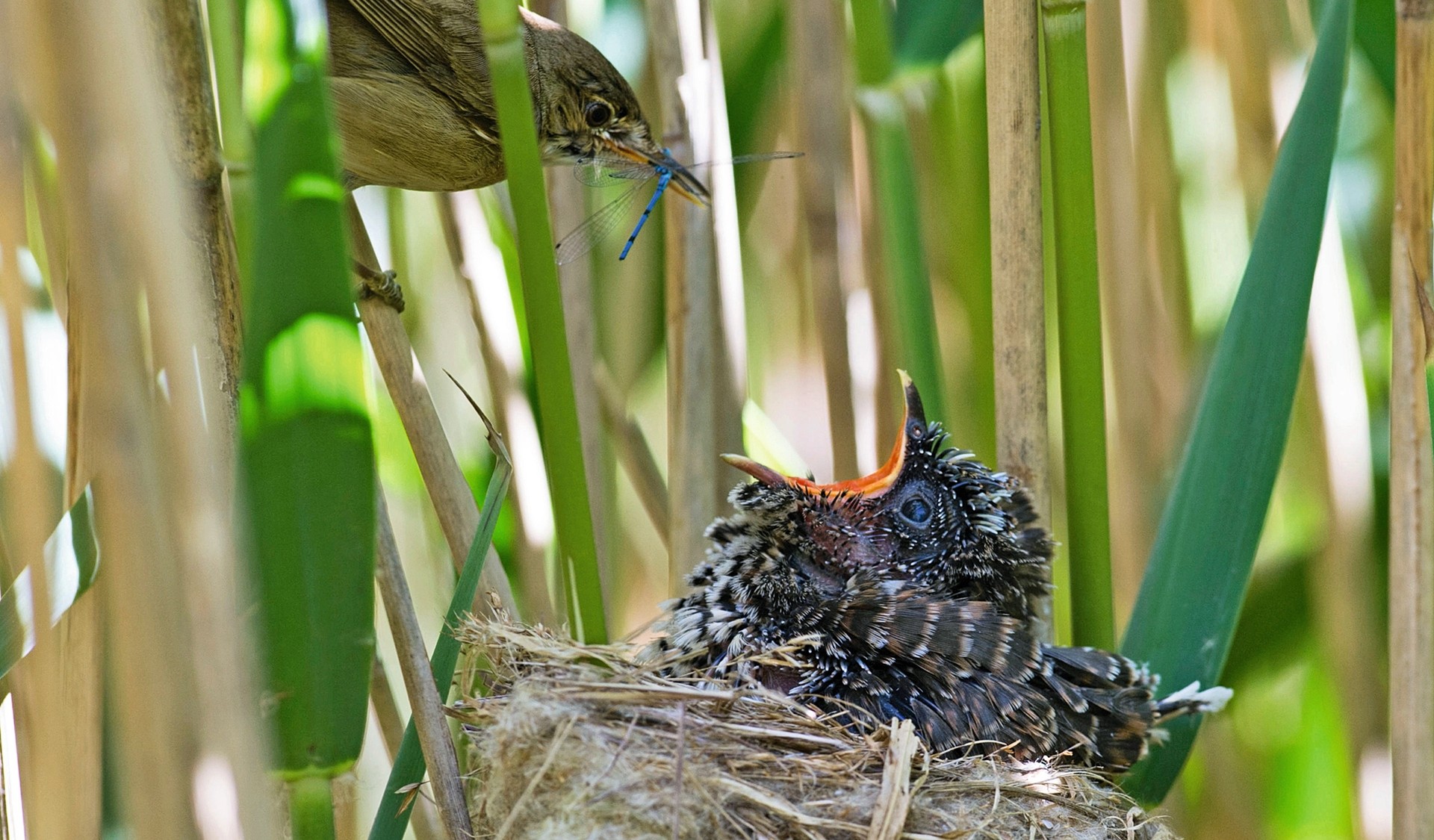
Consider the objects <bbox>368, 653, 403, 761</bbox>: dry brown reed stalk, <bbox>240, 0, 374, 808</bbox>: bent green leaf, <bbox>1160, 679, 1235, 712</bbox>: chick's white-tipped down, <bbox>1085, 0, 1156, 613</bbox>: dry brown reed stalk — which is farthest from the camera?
<bbox>1085, 0, 1156, 613</bbox>: dry brown reed stalk

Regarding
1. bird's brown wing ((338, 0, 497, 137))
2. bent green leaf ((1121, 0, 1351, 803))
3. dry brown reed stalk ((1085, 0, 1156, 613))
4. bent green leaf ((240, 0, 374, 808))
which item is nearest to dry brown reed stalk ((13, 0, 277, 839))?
bent green leaf ((240, 0, 374, 808))

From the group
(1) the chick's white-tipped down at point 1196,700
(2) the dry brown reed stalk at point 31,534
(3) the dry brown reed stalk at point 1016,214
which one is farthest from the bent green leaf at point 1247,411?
(2) the dry brown reed stalk at point 31,534

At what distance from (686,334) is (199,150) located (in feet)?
2.08

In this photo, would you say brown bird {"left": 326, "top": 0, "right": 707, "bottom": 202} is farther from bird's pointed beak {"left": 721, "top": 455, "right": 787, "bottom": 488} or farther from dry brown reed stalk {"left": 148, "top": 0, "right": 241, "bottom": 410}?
bird's pointed beak {"left": 721, "top": 455, "right": 787, "bottom": 488}

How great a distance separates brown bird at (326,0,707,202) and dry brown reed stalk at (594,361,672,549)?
490 millimetres

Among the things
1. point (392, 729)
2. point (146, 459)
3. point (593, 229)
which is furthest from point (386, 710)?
point (146, 459)

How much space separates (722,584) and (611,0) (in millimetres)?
735

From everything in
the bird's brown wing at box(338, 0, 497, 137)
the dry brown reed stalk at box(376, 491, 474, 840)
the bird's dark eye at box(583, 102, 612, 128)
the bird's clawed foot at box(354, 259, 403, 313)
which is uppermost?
the bird's brown wing at box(338, 0, 497, 137)

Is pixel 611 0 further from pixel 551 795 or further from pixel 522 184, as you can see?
pixel 551 795

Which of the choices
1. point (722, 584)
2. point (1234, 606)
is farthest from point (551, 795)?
point (1234, 606)

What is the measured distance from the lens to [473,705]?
3.10 ft

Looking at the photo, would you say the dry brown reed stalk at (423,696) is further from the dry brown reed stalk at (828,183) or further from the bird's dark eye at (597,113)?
the dry brown reed stalk at (828,183)

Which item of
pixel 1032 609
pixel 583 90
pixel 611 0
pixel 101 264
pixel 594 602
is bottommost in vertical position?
pixel 1032 609

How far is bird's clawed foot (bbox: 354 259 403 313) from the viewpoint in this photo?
1.02 m
